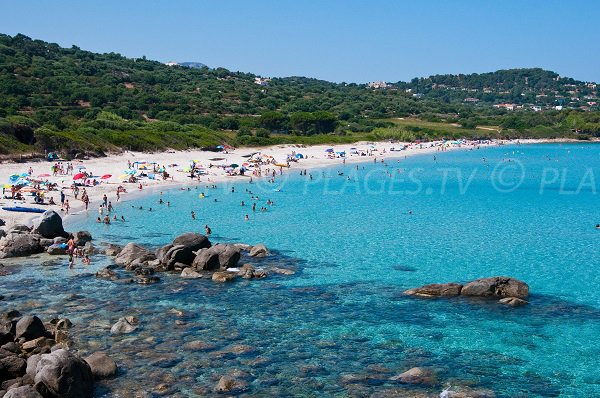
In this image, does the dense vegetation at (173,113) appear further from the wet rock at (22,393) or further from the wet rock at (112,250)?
the wet rock at (22,393)

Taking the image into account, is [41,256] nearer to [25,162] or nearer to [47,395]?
[47,395]

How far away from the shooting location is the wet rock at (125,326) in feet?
67.4

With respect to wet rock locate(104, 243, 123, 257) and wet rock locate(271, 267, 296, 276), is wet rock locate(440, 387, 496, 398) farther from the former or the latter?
wet rock locate(104, 243, 123, 257)

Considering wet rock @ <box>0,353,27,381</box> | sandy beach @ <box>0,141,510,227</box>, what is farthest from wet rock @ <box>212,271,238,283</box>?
sandy beach @ <box>0,141,510,227</box>

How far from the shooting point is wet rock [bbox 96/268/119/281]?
27513 mm

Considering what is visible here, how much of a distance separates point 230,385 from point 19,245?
19.9 m

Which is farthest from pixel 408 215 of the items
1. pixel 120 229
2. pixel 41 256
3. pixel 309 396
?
pixel 309 396

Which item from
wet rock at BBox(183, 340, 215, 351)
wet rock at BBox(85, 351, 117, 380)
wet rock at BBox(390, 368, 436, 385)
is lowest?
wet rock at BBox(390, 368, 436, 385)

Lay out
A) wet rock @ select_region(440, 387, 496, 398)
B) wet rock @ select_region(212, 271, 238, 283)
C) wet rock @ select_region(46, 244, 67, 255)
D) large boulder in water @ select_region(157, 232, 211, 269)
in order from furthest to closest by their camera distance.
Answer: wet rock @ select_region(46, 244, 67, 255) < large boulder in water @ select_region(157, 232, 211, 269) < wet rock @ select_region(212, 271, 238, 283) < wet rock @ select_region(440, 387, 496, 398)

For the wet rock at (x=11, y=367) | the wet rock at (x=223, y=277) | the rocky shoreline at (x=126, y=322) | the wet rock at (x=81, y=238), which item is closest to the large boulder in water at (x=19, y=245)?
the rocky shoreline at (x=126, y=322)

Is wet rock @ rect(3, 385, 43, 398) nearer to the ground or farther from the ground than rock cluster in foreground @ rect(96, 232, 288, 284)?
nearer to the ground

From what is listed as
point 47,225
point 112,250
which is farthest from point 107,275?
point 47,225

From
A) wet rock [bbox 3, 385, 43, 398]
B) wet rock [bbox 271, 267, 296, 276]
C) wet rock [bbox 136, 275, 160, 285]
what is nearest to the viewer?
wet rock [bbox 3, 385, 43, 398]

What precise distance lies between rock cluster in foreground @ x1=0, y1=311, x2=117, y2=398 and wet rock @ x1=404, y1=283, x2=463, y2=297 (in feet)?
44.8
